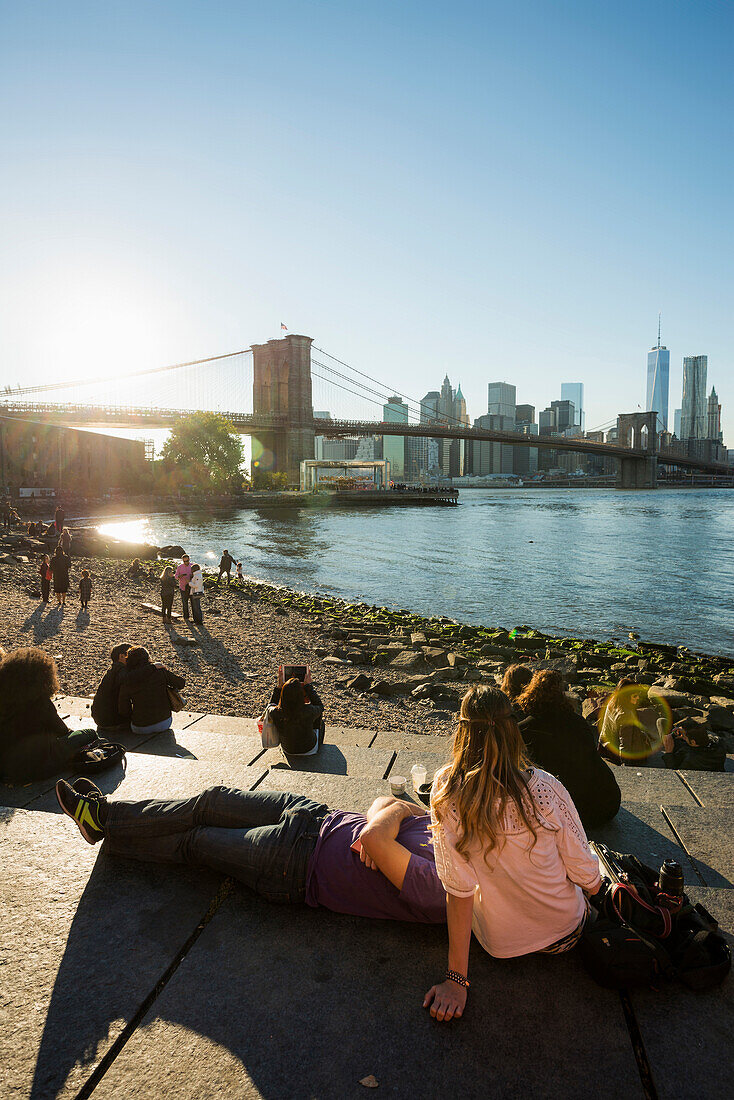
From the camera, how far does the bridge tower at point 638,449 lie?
10950 cm

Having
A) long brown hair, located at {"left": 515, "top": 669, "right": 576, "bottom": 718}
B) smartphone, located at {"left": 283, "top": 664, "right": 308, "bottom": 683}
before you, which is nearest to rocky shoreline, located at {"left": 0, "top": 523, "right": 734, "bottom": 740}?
smartphone, located at {"left": 283, "top": 664, "right": 308, "bottom": 683}

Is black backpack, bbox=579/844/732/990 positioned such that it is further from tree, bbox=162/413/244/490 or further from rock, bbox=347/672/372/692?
tree, bbox=162/413/244/490

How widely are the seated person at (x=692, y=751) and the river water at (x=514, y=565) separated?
1022 cm

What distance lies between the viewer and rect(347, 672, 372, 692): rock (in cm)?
898

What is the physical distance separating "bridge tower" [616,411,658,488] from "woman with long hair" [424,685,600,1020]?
111747mm

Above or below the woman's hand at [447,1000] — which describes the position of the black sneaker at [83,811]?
above

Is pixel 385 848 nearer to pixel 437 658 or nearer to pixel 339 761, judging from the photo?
pixel 339 761

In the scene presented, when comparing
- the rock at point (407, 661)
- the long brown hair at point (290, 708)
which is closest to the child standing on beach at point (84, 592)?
the rock at point (407, 661)

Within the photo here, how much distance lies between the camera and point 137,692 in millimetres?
5047

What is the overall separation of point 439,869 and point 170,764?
7.61 feet

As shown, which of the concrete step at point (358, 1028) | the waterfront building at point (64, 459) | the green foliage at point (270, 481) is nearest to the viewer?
the concrete step at point (358, 1028)

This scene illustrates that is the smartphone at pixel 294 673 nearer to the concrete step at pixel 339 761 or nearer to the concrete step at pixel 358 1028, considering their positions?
the concrete step at pixel 339 761

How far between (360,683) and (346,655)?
7.41 ft

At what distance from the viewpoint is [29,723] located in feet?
11.8
